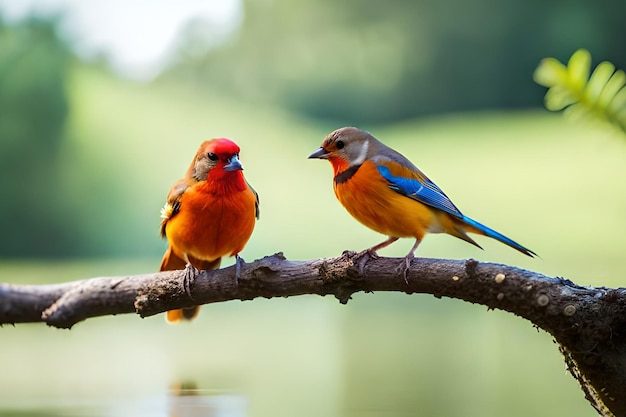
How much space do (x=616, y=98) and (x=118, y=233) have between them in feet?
8.54

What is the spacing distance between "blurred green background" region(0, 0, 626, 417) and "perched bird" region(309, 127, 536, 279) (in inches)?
70.6

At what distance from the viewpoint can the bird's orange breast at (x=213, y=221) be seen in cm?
182

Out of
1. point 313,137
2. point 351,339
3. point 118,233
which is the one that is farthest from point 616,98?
point 118,233

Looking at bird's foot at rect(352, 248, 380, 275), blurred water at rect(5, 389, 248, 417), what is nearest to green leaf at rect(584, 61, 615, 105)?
bird's foot at rect(352, 248, 380, 275)

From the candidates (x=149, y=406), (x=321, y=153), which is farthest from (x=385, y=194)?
(x=149, y=406)

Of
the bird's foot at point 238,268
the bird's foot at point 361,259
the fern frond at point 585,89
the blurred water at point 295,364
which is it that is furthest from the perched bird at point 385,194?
the blurred water at point 295,364

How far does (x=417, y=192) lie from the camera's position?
1.77 metres

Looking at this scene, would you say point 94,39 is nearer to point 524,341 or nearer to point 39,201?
point 39,201

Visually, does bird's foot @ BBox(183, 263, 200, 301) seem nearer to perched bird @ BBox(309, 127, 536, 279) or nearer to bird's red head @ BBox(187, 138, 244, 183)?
bird's red head @ BBox(187, 138, 244, 183)

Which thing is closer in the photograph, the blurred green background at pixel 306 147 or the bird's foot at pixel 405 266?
the bird's foot at pixel 405 266

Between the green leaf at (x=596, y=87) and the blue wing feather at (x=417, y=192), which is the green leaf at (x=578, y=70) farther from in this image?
the blue wing feather at (x=417, y=192)

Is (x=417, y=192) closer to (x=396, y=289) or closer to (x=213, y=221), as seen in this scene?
(x=396, y=289)

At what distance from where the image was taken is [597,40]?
3713 mm

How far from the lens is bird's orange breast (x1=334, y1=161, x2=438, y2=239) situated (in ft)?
5.67
